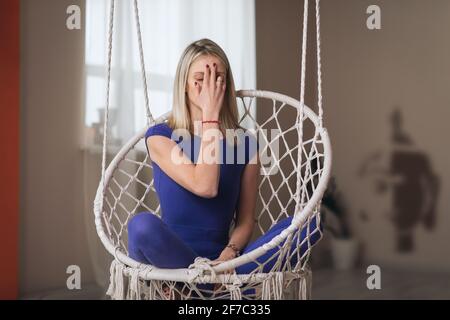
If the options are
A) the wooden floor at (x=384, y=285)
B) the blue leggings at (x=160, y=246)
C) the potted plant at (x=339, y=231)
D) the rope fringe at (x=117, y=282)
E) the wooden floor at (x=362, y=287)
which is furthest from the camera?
the potted plant at (x=339, y=231)

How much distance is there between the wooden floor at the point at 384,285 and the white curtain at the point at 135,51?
1175 millimetres

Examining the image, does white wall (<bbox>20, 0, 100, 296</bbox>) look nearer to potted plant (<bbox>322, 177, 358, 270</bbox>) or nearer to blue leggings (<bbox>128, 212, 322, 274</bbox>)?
potted plant (<bbox>322, 177, 358, 270</bbox>)

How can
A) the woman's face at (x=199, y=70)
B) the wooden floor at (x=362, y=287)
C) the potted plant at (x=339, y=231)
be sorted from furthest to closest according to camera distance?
1. the potted plant at (x=339, y=231)
2. the wooden floor at (x=362, y=287)
3. the woman's face at (x=199, y=70)

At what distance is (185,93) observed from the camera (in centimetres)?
141

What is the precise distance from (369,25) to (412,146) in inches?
28.0

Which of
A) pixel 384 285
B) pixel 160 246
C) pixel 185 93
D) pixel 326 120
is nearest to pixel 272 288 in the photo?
pixel 160 246

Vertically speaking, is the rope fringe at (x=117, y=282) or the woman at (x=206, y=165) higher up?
the woman at (x=206, y=165)

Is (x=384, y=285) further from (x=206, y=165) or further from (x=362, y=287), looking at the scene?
(x=206, y=165)

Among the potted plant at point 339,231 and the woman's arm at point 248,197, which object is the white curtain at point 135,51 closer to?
the potted plant at point 339,231

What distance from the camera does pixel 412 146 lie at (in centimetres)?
311

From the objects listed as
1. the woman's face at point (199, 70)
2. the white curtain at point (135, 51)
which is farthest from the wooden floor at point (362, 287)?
the woman's face at point (199, 70)

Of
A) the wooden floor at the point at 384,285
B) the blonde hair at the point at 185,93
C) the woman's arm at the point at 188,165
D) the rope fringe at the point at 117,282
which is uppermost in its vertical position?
the blonde hair at the point at 185,93

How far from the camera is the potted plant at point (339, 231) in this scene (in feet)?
10.4

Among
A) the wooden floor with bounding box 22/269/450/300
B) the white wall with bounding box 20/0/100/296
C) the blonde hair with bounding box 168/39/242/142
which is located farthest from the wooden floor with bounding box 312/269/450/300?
the blonde hair with bounding box 168/39/242/142
